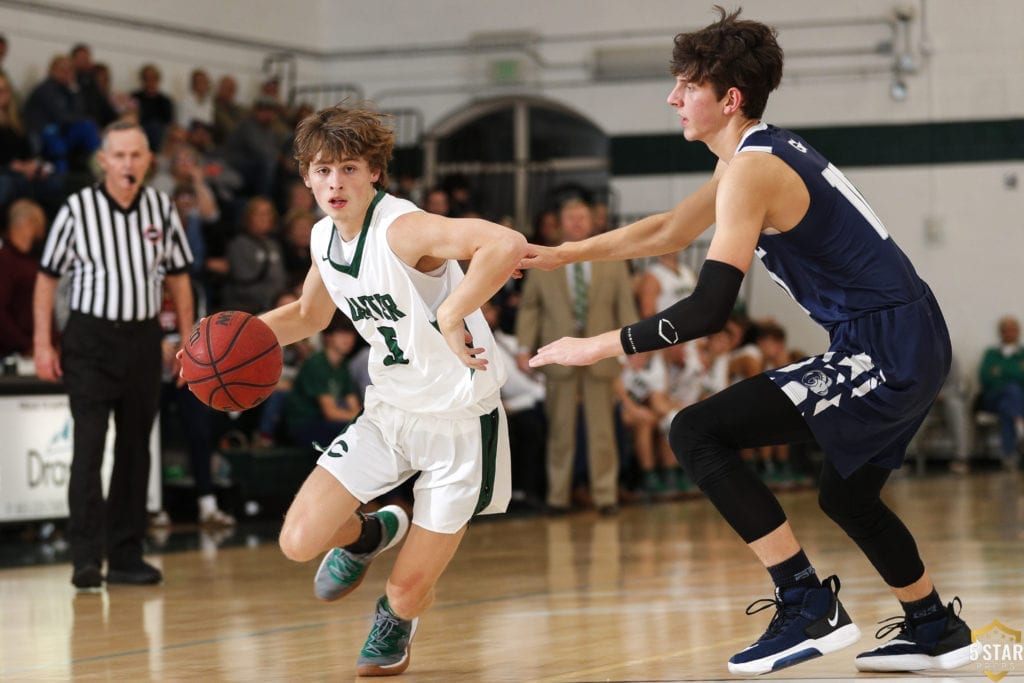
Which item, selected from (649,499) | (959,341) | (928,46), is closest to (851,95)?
(928,46)

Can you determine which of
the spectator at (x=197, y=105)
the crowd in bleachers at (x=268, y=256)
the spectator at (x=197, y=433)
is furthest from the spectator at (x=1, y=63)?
the spectator at (x=197, y=433)

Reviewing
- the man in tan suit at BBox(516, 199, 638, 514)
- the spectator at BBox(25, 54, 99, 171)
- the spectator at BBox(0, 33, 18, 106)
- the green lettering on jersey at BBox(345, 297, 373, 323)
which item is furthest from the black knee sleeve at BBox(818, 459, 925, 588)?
the spectator at BBox(0, 33, 18, 106)

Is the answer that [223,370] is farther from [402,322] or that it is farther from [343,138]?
[343,138]

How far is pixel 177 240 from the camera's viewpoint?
6398 millimetres

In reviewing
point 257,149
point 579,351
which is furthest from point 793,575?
point 257,149

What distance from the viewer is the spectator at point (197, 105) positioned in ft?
44.7

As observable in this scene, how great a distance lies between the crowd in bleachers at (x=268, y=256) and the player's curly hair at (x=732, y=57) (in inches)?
247

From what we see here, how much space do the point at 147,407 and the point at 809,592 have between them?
11.6 feet

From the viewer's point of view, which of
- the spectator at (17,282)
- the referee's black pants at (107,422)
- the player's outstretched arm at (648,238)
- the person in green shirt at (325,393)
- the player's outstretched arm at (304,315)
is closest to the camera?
the player's outstretched arm at (648,238)

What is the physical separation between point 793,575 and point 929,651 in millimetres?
458

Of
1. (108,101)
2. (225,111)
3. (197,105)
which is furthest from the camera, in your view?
(225,111)

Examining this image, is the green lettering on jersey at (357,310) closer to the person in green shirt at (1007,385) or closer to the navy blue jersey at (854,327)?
the navy blue jersey at (854,327)

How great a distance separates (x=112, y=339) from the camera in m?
6.13

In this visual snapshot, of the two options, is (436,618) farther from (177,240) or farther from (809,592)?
(177,240)
